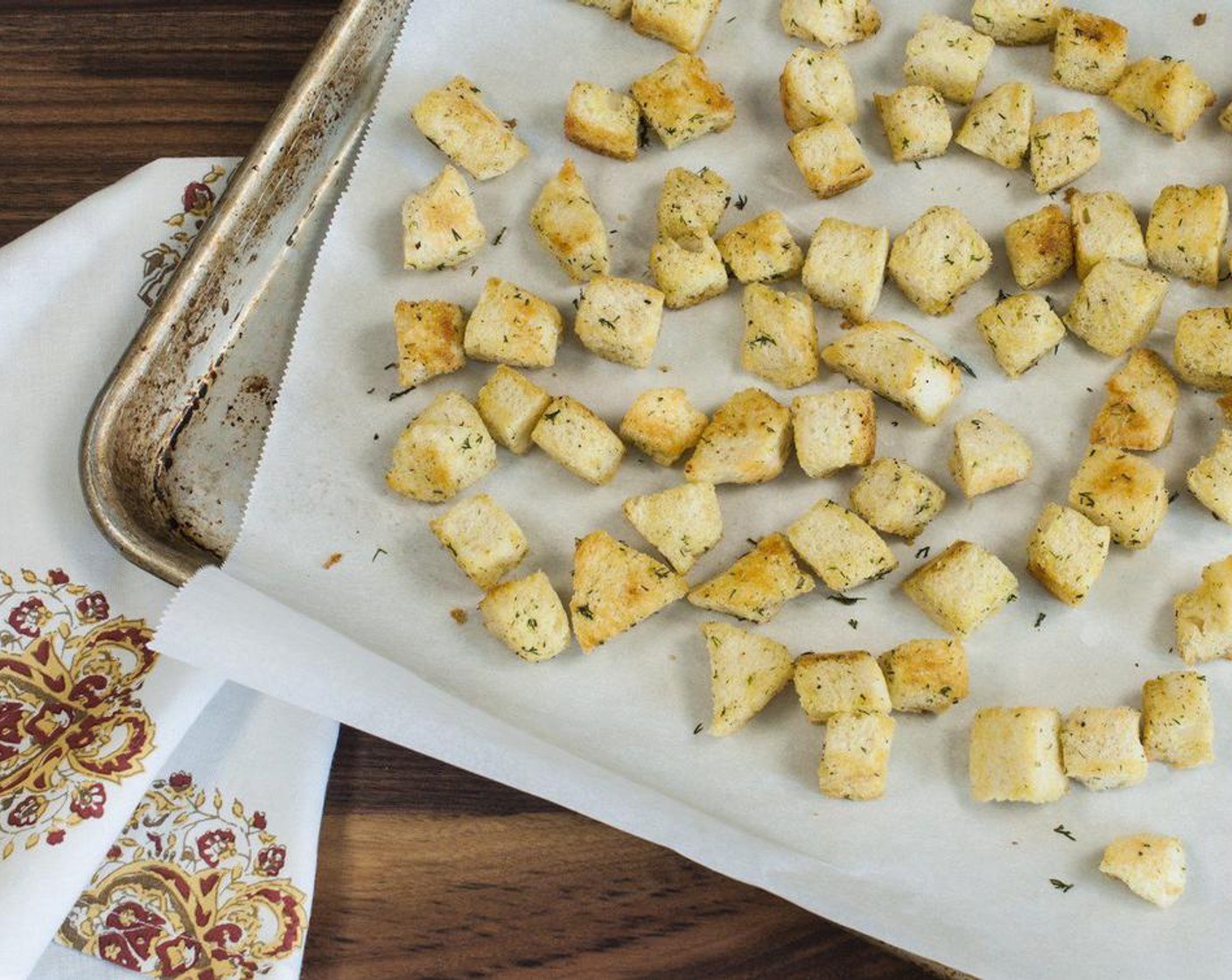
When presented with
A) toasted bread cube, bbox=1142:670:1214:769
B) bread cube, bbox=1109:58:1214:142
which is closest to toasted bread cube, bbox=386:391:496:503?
toasted bread cube, bbox=1142:670:1214:769

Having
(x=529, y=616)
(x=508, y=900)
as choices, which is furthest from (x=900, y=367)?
(x=508, y=900)

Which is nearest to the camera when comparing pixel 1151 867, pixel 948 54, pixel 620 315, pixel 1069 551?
pixel 1151 867

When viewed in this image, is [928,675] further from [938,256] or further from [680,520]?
[938,256]

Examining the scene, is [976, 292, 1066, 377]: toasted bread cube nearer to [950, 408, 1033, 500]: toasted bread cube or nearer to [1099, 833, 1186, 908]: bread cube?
[950, 408, 1033, 500]: toasted bread cube

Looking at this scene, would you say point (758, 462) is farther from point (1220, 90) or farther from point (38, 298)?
point (38, 298)

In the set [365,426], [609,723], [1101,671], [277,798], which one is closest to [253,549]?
[365,426]
